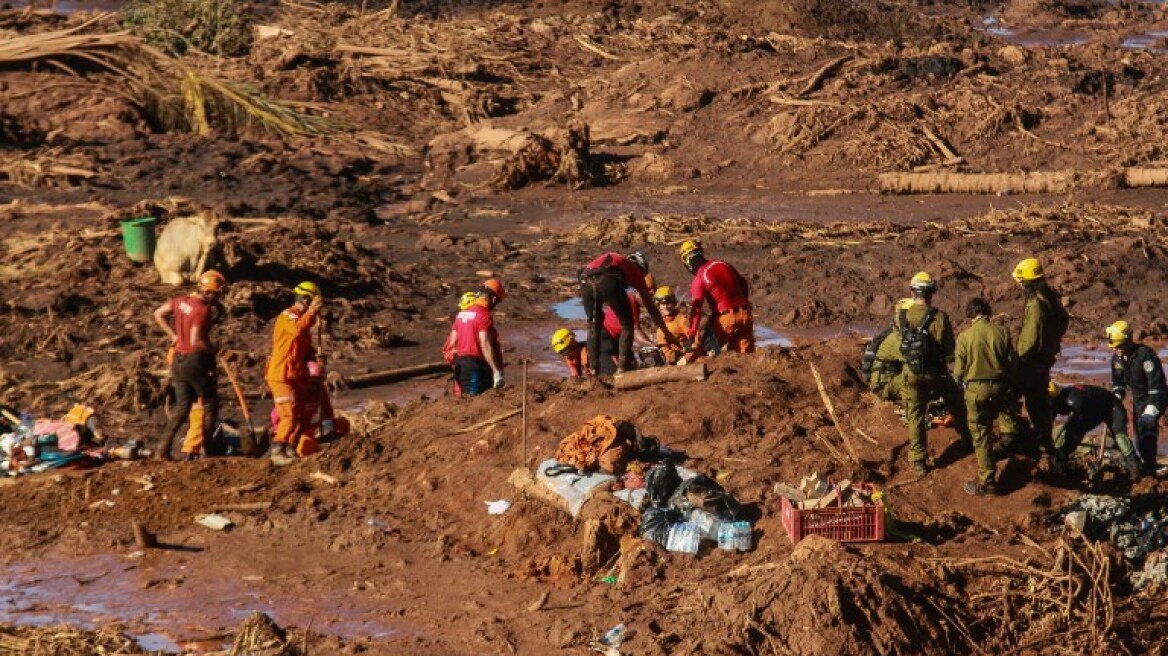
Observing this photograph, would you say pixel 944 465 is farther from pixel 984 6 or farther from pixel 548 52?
pixel 984 6

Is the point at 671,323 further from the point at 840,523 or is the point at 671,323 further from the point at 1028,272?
the point at 840,523

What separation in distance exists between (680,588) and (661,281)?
10.9 m

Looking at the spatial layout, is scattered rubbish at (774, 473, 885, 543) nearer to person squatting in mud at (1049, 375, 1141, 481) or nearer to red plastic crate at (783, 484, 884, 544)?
red plastic crate at (783, 484, 884, 544)

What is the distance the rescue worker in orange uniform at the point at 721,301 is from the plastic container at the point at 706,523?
154 inches

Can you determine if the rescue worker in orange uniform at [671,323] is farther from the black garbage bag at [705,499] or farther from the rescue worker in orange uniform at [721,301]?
the black garbage bag at [705,499]

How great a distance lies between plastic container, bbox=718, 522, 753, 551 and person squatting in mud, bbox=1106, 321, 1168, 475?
341 centimetres

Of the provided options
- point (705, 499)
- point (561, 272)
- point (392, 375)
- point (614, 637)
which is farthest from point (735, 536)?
point (561, 272)

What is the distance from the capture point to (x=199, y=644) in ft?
34.7

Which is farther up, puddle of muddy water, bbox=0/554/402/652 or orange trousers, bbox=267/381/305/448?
orange trousers, bbox=267/381/305/448

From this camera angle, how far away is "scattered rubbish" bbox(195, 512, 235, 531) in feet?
41.5

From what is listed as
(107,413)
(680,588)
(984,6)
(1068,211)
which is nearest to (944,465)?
(680,588)

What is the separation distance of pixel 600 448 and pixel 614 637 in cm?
214

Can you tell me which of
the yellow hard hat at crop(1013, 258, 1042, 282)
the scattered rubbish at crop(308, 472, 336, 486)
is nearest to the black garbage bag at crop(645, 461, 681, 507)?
the yellow hard hat at crop(1013, 258, 1042, 282)

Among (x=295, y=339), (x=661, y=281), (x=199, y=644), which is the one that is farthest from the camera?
(x=661, y=281)
